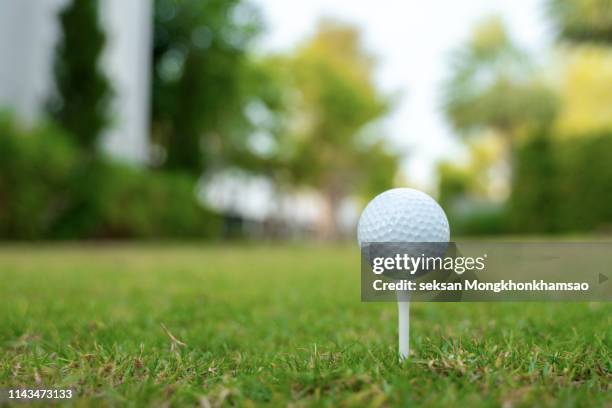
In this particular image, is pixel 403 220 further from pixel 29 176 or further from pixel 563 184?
pixel 563 184

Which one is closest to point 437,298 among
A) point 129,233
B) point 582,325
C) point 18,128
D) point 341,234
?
point 582,325

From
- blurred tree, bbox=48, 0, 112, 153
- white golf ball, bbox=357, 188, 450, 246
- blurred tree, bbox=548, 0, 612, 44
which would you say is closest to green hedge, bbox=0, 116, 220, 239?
blurred tree, bbox=48, 0, 112, 153

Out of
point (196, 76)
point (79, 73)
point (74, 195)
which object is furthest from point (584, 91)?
point (74, 195)

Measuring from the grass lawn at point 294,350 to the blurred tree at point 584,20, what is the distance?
743 inches

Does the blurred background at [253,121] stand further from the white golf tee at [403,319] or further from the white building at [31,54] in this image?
the white golf tee at [403,319]

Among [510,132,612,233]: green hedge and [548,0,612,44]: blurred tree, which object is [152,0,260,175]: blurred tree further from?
[548,0,612,44]: blurred tree

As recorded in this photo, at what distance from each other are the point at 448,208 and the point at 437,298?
72.2ft

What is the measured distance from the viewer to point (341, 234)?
3359 cm

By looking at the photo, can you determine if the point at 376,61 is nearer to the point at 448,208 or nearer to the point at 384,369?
the point at 448,208

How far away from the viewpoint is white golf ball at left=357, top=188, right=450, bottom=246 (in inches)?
59.2

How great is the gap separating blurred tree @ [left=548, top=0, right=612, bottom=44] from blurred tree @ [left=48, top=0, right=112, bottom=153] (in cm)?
1576

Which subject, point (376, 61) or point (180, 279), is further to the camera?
point (376, 61)

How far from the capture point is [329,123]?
29281 mm

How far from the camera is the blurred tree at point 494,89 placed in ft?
107
